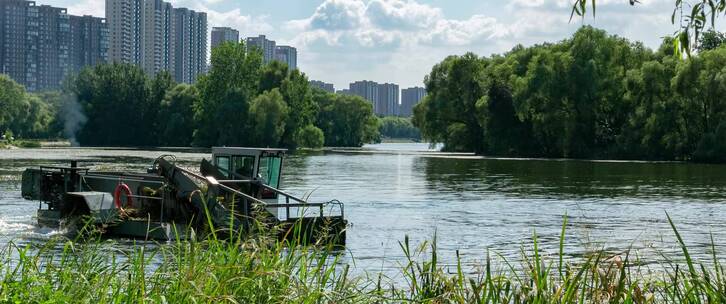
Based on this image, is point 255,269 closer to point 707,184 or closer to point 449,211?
point 449,211

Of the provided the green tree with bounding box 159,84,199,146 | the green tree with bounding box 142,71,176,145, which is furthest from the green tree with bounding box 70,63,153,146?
the green tree with bounding box 159,84,199,146

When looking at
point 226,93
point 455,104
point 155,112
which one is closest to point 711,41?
point 455,104

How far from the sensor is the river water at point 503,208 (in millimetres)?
25487

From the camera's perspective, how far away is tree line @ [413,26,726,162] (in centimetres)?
8094

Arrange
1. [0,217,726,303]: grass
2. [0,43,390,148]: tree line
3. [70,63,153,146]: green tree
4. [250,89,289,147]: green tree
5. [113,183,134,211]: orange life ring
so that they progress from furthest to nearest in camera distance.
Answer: [70,63,153,146]: green tree, [0,43,390,148]: tree line, [250,89,289,147]: green tree, [113,183,134,211]: orange life ring, [0,217,726,303]: grass

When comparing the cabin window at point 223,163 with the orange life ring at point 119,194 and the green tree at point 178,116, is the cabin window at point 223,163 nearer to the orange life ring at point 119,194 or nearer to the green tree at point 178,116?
the orange life ring at point 119,194

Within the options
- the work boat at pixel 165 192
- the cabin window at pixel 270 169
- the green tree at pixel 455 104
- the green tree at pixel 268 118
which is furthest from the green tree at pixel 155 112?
the cabin window at pixel 270 169

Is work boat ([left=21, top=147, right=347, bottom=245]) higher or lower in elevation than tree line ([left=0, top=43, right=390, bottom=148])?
lower

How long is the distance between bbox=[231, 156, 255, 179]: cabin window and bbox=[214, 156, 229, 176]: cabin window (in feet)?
0.69

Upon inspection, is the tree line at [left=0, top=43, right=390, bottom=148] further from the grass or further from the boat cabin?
the grass

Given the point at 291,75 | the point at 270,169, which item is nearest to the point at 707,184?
the point at 270,169

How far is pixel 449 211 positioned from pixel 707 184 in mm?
20260

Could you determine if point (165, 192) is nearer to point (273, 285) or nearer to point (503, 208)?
point (503, 208)

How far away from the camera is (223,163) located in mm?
29734
